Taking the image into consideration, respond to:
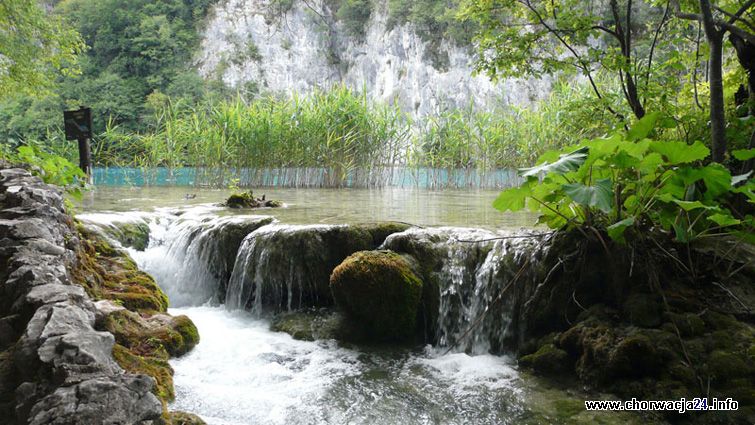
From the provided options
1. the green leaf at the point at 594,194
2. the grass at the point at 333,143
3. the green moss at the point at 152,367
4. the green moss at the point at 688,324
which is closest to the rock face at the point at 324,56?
the grass at the point at 333,143

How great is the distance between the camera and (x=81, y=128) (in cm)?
911

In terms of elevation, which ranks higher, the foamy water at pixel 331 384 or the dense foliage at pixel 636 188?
the dense foliage at pixel 636 188

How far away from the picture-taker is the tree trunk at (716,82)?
3.36 metres

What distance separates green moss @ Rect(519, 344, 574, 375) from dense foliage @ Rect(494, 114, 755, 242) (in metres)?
0.89

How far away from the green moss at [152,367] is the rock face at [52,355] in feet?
1.03

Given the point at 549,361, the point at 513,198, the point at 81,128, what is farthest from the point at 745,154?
the point at 81,128

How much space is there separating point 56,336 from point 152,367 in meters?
1.13

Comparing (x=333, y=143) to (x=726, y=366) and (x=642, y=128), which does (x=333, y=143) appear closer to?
(x=642, y=128)

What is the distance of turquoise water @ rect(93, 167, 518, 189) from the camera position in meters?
12.8

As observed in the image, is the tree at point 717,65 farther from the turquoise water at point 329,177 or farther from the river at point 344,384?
the turquoise water at point 329,177

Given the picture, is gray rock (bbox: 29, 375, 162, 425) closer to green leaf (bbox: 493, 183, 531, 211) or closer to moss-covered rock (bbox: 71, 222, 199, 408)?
moss-covered rock (bbox: 71, 222, 199, 408)

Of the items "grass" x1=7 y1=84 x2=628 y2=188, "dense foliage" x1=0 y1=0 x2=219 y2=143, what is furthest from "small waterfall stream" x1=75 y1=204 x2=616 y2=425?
"dense foliage" x1=0 y1=0 x2=219 y2=143

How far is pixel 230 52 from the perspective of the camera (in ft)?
125

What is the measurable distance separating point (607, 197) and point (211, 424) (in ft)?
8.08
